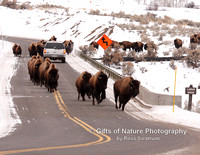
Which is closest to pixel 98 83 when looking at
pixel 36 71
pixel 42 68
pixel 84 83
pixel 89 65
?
pixel 84 83

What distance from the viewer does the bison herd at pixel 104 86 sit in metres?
19.7

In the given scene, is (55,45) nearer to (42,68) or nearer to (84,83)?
(42,68)

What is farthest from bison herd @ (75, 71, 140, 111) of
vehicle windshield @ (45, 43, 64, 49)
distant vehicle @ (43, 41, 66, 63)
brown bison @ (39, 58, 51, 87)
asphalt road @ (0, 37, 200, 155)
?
vehicle windshield @ (45, 43, 64, 49)

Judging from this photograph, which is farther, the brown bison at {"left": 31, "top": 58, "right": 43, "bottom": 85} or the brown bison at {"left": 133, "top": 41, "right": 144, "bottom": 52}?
the brown bison at {"left": 133, "top": 41, "right": 144, "bottom": 52}

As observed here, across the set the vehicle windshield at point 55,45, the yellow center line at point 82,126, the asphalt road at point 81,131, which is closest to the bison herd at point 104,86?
the asphalt road at point 81,131

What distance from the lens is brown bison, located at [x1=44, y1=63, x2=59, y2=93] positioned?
24641mm

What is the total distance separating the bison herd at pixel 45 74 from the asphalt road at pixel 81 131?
25.4 inches

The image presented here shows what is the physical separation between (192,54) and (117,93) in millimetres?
24675

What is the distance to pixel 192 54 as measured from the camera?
145 feet

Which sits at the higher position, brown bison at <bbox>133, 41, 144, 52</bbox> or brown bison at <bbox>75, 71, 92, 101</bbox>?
brown bison at <bbox>75, 71, 92, 101</bbox>

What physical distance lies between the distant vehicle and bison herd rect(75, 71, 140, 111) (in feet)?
59.7

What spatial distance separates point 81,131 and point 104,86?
612 centimetres

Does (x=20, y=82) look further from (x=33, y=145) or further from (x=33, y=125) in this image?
(x=33, y=145)

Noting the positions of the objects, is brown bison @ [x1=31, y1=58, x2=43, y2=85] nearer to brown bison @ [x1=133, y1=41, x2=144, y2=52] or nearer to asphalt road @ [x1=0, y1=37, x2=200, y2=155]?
asphalt road @ [x1=0, y1=37, x2=200, y2=155]
